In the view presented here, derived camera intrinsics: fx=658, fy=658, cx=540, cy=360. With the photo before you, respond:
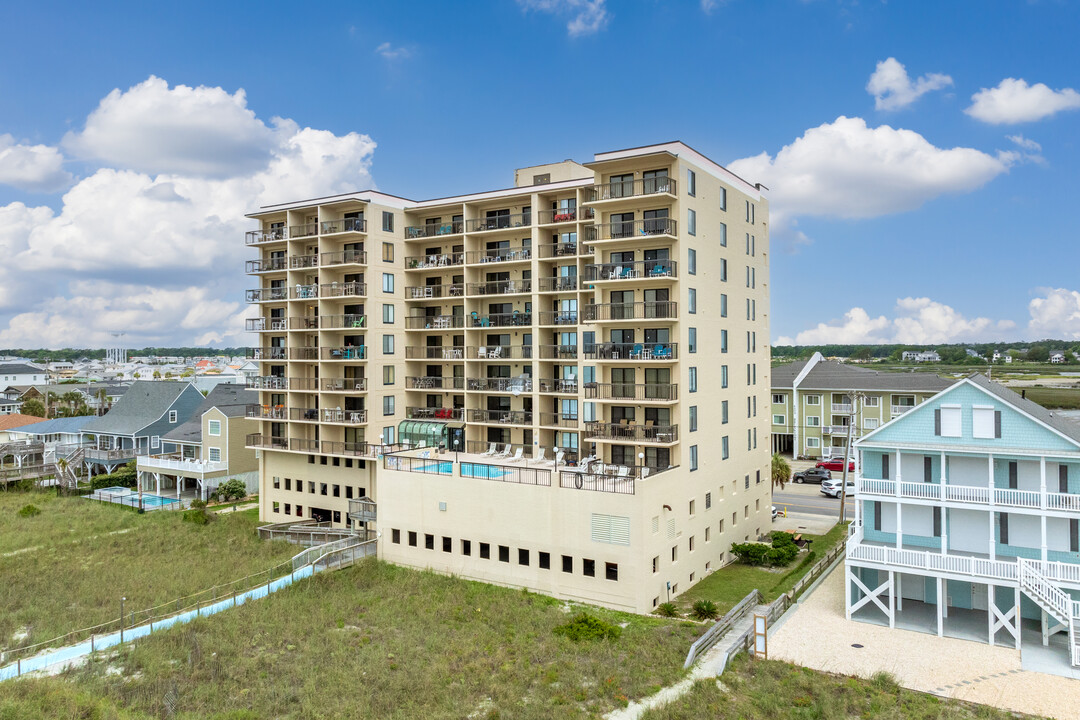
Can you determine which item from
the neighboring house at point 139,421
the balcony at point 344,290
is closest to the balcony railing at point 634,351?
the balcony at point 344,290

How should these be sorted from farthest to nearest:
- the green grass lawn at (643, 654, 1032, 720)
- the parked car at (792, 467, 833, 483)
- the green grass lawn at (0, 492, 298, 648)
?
the parked car at (792, 467, 833, 483)
the green grass lawn at (0, 492, 298, 648)
the green grass lawn at (643, 654, 1032, 720)

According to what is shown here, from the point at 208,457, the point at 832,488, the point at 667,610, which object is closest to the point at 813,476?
the point at 832,488

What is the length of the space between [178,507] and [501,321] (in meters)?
32.4

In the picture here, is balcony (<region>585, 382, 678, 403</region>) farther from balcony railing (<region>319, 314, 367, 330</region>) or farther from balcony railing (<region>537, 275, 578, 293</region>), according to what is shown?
balcony railing (<region>319, 314, 367, 330</region>)

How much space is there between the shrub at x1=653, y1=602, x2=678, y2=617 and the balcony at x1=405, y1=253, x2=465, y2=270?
26.0 meters

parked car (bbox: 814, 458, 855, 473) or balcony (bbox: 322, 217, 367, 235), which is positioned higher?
balcony (bbox: 322, 217, 367, 235)

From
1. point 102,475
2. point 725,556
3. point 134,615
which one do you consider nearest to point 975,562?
point 725,556

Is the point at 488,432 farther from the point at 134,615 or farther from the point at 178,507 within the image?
the point at 178,507

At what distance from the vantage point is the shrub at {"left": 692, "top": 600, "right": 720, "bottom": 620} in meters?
29.0

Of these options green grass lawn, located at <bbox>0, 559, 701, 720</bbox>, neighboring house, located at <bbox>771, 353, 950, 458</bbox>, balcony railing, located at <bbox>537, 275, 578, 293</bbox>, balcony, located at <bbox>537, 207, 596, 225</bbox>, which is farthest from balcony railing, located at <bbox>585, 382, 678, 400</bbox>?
neighboring house, located at <bbox>771, 353, 950, 458</bbox>

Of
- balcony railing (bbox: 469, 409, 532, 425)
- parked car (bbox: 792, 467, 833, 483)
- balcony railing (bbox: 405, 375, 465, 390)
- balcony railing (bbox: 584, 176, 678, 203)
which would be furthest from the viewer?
parked car (bbox: 792, 467, 833, 483)

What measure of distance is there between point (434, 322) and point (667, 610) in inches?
1012

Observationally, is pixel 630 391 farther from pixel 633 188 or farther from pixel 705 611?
pixel 705 611

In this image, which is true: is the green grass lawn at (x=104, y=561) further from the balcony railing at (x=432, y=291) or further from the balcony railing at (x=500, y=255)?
the balcony railing at (x=500, y=255)
